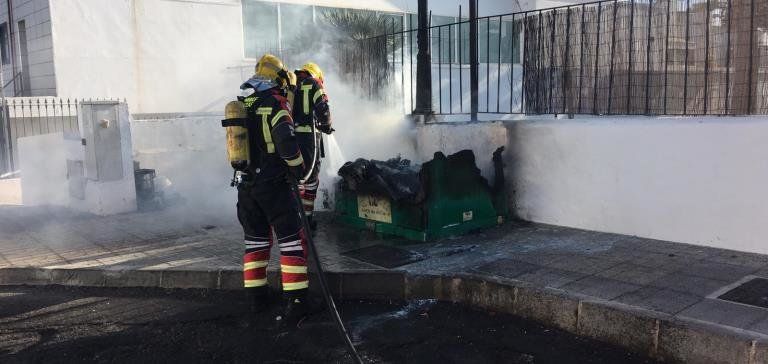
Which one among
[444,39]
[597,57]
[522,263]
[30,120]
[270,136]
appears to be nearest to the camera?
[270,136]

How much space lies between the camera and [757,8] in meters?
5.22

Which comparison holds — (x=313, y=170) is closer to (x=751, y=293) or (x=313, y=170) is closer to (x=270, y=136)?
(x=270, y=136)

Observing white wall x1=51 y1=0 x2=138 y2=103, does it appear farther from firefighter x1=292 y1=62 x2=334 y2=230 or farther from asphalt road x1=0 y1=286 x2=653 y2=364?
asphalt road x1=0 y1=286 x2=653 y2=364

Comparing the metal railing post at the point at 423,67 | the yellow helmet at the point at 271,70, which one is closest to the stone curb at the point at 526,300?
the yellow helmet at the point at 271,70

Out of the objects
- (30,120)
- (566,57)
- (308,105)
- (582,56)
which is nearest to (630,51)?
(582,56)

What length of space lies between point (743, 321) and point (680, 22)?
130 inches

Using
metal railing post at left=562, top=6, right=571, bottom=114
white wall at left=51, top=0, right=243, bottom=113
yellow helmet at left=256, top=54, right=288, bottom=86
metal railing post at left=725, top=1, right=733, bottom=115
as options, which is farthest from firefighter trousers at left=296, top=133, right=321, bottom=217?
white wall at left=51, top=0, right=243, bottom=113

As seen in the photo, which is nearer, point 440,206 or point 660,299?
point 660,299

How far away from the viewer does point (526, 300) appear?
4316 millimetres

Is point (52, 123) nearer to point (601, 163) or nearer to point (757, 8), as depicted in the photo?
point (601, 163)

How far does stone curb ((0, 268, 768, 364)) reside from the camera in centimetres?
339

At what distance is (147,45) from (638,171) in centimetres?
982

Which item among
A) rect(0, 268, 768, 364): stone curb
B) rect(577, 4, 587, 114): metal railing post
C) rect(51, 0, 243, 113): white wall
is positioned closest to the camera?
rect(0, 268, 768, 364): stone curb

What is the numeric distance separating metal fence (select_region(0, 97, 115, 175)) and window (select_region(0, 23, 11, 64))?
143 inches
